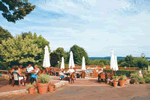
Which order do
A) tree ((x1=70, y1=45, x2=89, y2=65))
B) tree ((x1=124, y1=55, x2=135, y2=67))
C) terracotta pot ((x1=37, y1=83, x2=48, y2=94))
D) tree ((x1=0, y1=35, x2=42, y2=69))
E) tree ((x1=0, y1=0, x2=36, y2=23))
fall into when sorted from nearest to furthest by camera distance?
terracotta pot ((x1=37, y1=83, x2=48, y2=94)), tree ((x1=0, y1=0, x2=36, y2=23)), tree ((x1=0, y1=35, x2=42, y2=69)), tree ((x1=124, y1=55, x2=135, y2=67)), tree ((x1=70, y1=45, x2=89, y2=65))

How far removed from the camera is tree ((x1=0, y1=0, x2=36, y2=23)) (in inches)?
410

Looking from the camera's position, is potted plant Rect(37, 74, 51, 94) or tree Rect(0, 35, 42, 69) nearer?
potted plant Rect(37, 74, 51, 94)

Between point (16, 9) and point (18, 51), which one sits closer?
point (16, 9)

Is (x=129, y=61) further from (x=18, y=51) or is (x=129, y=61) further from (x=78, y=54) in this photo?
(x=18, y=51)

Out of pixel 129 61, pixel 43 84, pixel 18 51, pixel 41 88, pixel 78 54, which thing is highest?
pixel 78 54

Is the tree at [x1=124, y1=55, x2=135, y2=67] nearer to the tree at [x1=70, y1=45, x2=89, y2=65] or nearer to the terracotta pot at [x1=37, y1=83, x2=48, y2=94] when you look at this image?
the tree at [x1=70, y1=45, x2=89, y2=65]

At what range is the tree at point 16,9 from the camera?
34.1 feet

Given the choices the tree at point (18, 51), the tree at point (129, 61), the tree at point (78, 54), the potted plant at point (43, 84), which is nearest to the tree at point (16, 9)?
the potted plant at point (43, 84)

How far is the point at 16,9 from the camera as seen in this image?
1074 centimetres

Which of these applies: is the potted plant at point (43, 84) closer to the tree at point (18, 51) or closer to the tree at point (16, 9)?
the tree at point (16, 9)

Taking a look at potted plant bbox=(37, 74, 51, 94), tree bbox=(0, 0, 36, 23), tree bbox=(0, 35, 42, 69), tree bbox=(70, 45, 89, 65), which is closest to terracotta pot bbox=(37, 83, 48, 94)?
potted plant bbox=(37, 74, 51, 94)

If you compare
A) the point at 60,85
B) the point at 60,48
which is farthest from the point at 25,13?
the point at 60,48

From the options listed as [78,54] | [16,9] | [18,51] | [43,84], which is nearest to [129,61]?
[78,54]

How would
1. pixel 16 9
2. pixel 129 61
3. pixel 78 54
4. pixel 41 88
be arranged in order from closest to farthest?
pixel 41 88 → pixel 16 9 → pixel 129 61 → pixel 78 54
